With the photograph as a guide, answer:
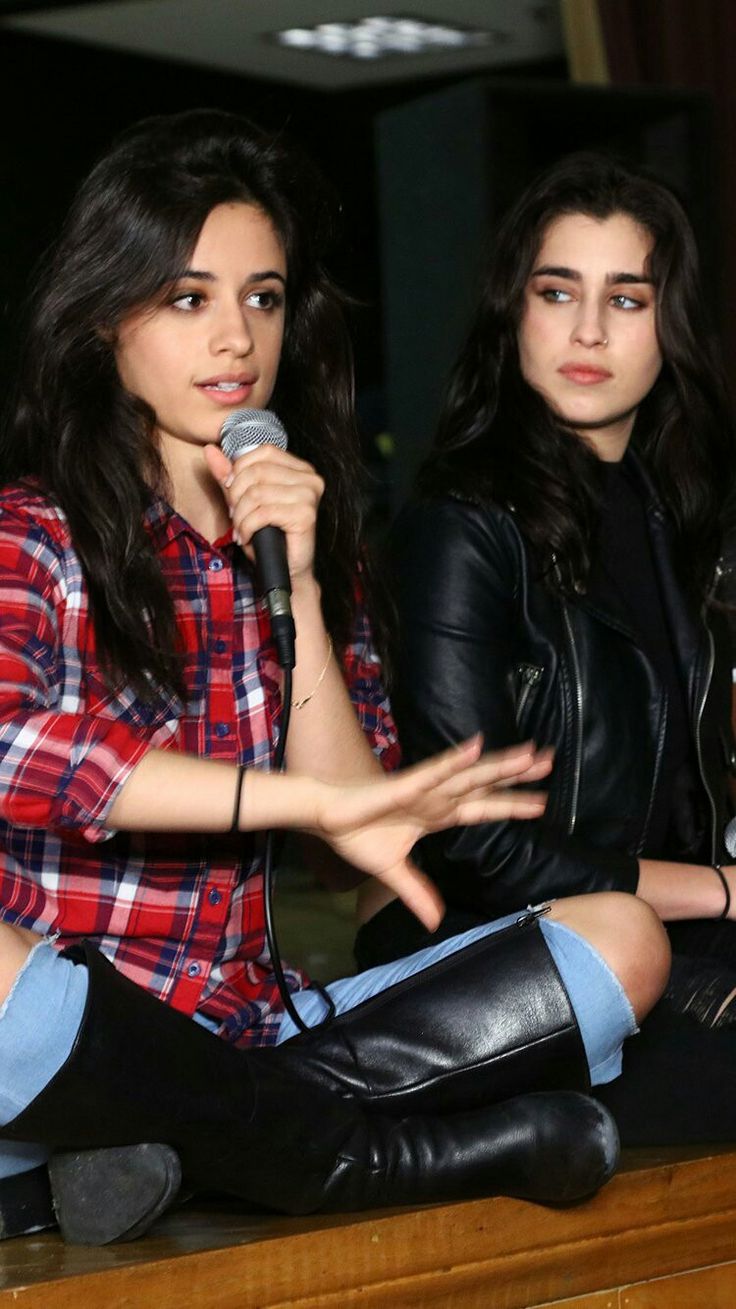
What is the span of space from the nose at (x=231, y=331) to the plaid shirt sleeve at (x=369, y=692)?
30cm

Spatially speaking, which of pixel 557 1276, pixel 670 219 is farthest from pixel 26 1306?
pixel 670 219

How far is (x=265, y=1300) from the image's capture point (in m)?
1.34

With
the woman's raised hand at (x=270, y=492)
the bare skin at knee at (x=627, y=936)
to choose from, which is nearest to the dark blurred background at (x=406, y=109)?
the woman's raised hand at (x=270, y=492)

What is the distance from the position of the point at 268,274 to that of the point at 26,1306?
90cm

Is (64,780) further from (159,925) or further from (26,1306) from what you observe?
(26,1306)

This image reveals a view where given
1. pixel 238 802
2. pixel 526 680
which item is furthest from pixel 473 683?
pixel 238 802

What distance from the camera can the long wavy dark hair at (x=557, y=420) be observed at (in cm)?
194

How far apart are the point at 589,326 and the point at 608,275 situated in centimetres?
7

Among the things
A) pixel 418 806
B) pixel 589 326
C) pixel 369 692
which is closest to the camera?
pixel 418 806

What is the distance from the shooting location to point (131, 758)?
1.31 meters

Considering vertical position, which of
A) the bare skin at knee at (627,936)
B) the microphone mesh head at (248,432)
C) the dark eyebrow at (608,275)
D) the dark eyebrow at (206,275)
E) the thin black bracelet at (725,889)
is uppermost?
the dark eyebrow at (206,275)

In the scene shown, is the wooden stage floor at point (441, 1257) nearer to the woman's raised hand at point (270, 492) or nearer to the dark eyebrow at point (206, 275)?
the woman's raised hand at point (270, 492)

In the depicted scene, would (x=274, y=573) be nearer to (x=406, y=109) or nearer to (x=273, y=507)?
(x=273, y=507)

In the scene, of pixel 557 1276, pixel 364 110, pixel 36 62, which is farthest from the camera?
pixel 364 110
